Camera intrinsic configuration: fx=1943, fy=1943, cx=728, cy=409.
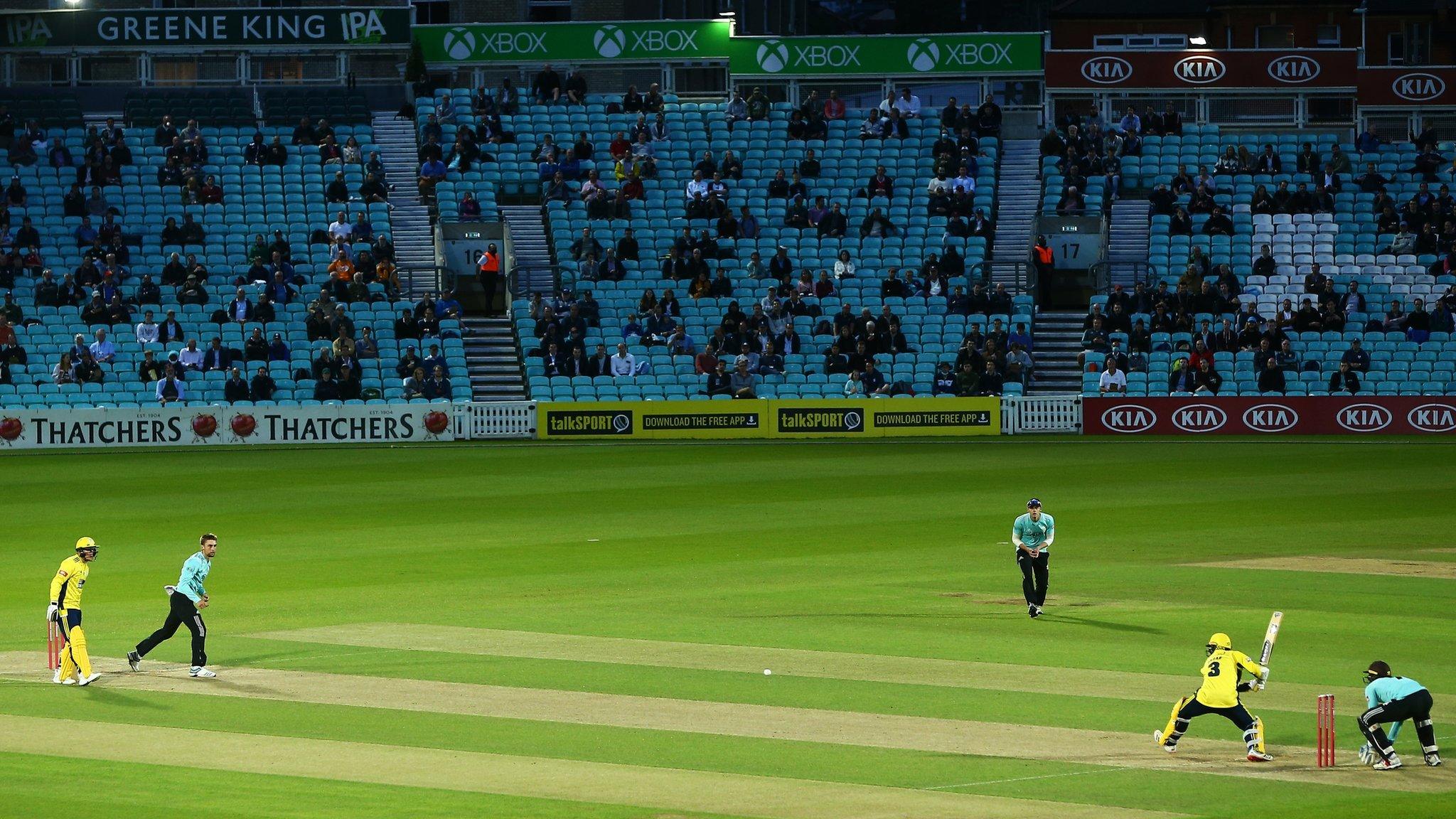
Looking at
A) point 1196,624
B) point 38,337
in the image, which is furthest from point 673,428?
point 1196,624

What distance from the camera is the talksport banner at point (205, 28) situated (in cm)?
5462

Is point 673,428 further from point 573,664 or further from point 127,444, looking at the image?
point 573,664

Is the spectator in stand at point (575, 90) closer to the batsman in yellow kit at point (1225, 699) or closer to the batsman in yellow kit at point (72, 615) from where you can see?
the batsman in yellow kit at point (72, 615)

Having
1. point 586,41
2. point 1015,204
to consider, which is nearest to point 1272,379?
point 1015,204

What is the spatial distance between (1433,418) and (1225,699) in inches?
1182

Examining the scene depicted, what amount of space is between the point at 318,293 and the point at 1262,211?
2401cm

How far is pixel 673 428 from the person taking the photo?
43969 mm

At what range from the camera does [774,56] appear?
55094 millimetres

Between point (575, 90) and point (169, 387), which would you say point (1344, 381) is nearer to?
point (575, 90)

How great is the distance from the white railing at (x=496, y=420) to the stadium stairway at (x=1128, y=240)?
15667 mm

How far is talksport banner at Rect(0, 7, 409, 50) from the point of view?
5462 centimetres

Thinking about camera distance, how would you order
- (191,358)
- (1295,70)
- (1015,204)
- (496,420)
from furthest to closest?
(1295,70) → (1015,204) → (191,358) → (496,420)

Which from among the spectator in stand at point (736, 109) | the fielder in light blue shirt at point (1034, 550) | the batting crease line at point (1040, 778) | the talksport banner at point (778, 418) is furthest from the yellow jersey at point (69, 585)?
the spectator in stand at point (736, 109)

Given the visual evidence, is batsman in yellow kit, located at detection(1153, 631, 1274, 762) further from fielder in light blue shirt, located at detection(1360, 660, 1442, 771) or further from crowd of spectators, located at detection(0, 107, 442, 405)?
crowd of spectators, located at detection(0, 107, 442, 405)
